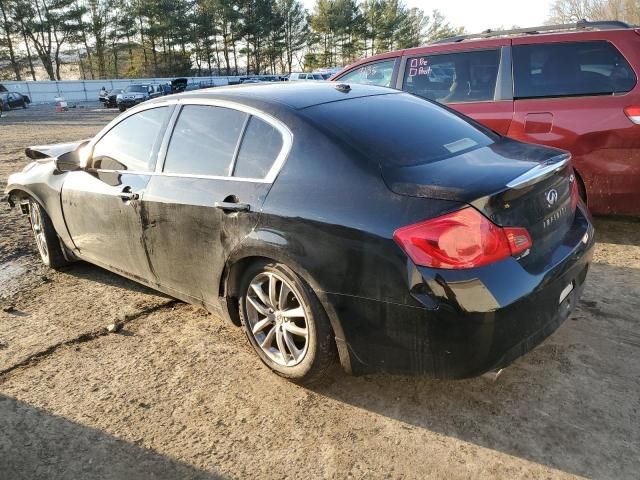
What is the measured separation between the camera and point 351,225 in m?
2.34

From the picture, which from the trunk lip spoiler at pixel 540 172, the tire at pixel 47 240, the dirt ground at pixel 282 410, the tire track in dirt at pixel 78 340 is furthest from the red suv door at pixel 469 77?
the tire at pixel 47 240

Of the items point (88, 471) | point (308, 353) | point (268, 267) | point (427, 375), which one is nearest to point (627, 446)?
point (427, 375)

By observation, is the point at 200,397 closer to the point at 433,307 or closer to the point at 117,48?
the point at 433,307

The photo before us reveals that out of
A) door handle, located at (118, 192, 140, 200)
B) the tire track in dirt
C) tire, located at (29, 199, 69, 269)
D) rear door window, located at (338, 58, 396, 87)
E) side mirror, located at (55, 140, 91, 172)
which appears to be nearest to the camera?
the tire track in dirt

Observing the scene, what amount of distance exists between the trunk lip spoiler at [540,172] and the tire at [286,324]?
1071 mm

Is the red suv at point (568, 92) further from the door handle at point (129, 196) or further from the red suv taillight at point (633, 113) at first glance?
the door handle at point (129, 196)

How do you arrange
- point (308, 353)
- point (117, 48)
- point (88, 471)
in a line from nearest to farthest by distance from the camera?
point (88, 471) → point (308, 353) → point (117, 48)

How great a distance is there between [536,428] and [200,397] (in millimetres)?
1697

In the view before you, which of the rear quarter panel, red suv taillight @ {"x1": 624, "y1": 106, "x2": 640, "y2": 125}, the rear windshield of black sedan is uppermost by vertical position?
the rear windshield of black sedan

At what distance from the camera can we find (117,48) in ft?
190

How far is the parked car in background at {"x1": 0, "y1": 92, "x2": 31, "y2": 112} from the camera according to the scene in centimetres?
3309

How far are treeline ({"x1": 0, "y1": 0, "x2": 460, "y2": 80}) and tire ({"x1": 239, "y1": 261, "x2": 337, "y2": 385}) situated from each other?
196ft

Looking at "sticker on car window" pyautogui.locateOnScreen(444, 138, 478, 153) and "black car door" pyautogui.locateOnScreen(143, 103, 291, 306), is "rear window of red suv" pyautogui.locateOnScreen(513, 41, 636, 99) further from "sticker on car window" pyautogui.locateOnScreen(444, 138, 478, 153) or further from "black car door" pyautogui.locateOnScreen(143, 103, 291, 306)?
"black car door" pyautogui.locateOnScreen(143, 103, 291, 306)

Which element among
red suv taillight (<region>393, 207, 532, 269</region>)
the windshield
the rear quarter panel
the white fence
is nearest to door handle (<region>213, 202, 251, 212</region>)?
red suv taillight (<region>393, 207, 532, 269</region>)
